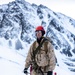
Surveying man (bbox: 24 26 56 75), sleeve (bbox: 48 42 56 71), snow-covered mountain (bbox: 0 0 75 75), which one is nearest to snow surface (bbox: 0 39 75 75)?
snow-covered mountain (bbox: 0 0 75 75)

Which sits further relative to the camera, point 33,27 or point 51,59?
point 33,27

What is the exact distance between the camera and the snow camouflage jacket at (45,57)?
713 centimetres

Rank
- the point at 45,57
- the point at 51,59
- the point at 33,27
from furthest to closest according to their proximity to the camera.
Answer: the point at 33,27 → the point at 45,57 → the point at 51,59

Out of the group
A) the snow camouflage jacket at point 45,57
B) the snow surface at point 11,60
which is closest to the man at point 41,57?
the snow camouflage jacket at point 45,57

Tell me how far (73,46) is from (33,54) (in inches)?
998

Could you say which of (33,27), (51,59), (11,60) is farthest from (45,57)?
(33,27)

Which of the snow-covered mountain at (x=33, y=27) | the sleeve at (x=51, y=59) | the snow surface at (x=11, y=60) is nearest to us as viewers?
the sleeve at (x=51, y=59)

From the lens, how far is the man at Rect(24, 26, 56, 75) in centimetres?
713

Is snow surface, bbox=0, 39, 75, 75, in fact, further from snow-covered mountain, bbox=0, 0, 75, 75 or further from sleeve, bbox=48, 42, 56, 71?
sleeve, bbox=48, 42, 56, 71

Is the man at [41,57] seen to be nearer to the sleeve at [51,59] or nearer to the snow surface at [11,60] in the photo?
the sleeve at [51,59]

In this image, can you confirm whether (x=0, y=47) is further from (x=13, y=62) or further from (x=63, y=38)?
(x=63, y=38)

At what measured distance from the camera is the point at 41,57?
23.9 feet

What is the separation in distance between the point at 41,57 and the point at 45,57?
0.07 meters

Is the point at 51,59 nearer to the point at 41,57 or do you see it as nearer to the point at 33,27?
the point at 41,57
